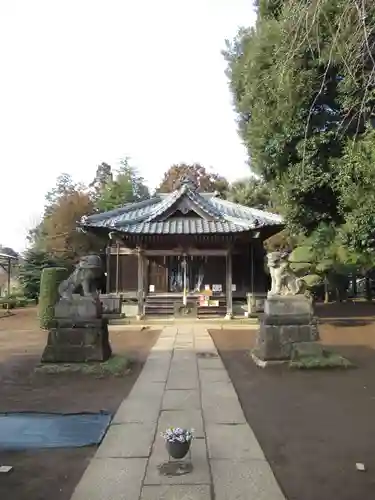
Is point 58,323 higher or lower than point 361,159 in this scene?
lower

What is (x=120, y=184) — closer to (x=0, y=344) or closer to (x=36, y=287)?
(x=36, y=287)

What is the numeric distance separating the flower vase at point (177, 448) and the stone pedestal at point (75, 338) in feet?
16.0

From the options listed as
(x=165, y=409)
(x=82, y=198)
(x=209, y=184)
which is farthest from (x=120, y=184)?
(x=165, y=409)

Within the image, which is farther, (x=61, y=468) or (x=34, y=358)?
(x=34, y=358)

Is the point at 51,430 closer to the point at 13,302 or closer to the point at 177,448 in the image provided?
the point at 177,448

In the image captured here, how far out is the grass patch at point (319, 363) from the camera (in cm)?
818

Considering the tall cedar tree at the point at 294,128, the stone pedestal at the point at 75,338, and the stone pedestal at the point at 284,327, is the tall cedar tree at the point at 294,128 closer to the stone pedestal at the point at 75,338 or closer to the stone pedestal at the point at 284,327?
the stone pedestal at the point at 284,327

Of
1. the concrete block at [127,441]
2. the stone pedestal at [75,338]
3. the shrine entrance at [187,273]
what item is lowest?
the concrete block at [127,441]

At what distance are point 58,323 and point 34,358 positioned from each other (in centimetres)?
210

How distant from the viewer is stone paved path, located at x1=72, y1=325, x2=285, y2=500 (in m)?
3.34

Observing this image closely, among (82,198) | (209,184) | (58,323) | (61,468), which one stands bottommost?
(61,468)

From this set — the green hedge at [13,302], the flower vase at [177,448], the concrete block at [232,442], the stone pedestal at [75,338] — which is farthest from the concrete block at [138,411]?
the green hedge at [13,302]

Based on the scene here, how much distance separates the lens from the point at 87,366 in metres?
8.12

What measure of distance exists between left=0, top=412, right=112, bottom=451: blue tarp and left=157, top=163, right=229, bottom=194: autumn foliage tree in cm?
3582
